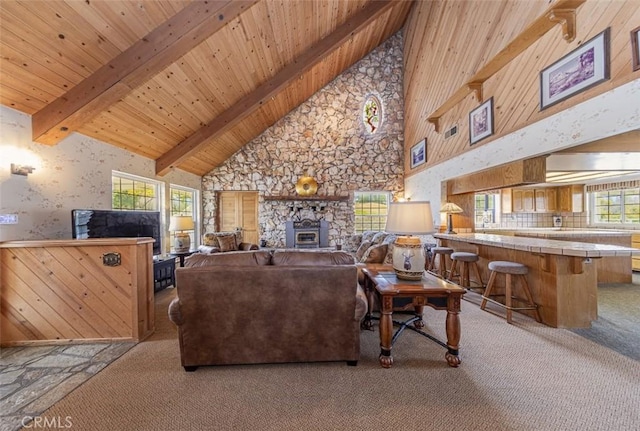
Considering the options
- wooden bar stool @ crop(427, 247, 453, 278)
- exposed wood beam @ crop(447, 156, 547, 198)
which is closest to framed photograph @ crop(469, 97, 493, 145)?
exposed wood beam @ crop(447, 156, 547, 198)

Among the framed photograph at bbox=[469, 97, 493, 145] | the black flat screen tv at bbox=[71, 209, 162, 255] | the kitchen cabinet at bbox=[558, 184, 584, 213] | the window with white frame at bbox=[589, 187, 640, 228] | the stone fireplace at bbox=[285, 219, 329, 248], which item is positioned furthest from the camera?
the stone fireplace at bbox=[285, 219, 329, 248]

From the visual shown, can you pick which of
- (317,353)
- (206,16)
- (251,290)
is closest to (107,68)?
(206,16)

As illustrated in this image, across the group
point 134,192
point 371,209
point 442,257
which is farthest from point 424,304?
point 371,209

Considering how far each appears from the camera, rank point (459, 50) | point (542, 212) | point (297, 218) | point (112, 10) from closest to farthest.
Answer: point (112, 10) → point (459, 50) → point (542, 212) → point (297, 218)

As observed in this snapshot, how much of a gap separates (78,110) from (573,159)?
6.09 meters

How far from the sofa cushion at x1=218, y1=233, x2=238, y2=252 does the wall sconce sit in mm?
Result: 2944

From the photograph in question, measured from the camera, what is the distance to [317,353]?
206 centimetres

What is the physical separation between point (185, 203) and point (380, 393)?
6041mm

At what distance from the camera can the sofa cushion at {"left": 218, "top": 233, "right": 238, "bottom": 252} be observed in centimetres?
532

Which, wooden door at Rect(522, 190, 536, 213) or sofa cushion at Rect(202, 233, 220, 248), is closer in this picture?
sofa cushion at Rect(202, 233, 220, 248)

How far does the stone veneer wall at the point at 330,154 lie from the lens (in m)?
6.84

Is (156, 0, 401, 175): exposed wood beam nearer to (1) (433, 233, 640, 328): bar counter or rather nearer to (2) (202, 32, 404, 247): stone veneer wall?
(2) (202, 32, 404, 247): stone veneer wall

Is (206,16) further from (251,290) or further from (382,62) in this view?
(382,62)

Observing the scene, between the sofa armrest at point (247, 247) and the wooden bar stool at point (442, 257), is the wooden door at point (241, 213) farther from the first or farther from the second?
the wooden bar stool at point (442, 257)
